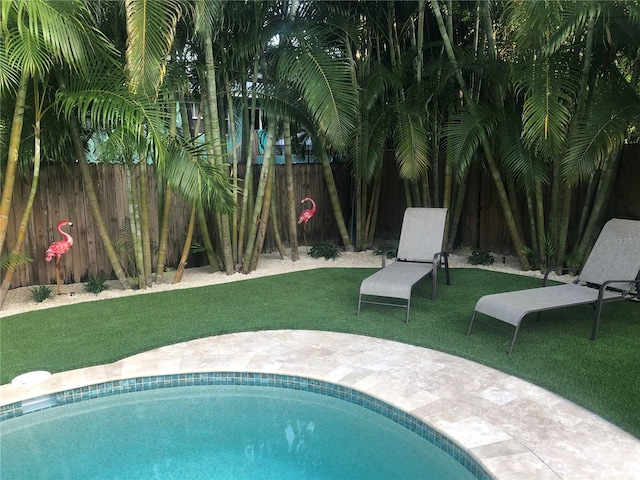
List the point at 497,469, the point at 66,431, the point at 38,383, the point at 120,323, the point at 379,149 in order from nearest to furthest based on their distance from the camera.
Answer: the point at 497,469
the point at 66,431
the point at 38,383
the point at 120,323
the point at 379,149

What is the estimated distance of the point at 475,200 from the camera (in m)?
9.05

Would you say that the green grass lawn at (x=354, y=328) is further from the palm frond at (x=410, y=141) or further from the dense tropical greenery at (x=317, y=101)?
the palm frond at (x=410, y=141)

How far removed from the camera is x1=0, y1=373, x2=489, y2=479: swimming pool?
3279 millimetres

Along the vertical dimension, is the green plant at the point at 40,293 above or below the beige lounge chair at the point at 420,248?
below

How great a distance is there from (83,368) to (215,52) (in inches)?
186

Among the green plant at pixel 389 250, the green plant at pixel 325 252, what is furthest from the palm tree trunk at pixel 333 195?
the green plant at pixel 389 250

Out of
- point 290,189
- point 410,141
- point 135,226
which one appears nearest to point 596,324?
point 410,141

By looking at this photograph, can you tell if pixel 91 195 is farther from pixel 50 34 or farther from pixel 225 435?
pixel 225 435

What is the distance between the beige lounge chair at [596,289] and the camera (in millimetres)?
4465

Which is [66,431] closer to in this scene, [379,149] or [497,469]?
[497,469]

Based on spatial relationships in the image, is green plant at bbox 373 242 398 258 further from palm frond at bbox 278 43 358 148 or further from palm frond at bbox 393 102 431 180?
palm frond at bbox 278 43 358 148

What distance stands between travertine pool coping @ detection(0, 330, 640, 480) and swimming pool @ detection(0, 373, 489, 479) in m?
0.10

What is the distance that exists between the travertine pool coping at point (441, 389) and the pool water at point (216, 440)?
17 cm

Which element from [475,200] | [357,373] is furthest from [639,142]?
[357,373]
